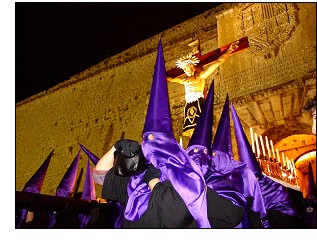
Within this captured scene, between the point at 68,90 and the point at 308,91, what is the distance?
7.43 m

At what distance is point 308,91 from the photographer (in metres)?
4.53

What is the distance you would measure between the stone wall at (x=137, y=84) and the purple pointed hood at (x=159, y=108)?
134 inches

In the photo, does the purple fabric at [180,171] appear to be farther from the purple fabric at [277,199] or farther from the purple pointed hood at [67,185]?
the purple pointed hood at [67,185]

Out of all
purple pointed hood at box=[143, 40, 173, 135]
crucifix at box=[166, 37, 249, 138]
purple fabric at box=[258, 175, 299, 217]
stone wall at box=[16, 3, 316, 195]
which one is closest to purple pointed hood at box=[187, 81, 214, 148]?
purple pointed hood at box=[143, 40, 173, 135]

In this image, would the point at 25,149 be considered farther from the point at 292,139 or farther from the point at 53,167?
the point at 292,139

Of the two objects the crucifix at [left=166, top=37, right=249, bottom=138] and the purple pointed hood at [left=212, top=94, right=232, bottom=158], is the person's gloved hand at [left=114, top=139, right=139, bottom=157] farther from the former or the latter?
the crucifix at [left=166, top=37, right=249, bottom=138]

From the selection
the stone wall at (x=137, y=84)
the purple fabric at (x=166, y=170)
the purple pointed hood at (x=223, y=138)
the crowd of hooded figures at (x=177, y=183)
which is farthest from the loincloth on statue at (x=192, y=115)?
the purple fabric at (x=166, y=170)

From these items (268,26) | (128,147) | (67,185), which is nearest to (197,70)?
(268,26)

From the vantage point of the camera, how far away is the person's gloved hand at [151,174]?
1.40m

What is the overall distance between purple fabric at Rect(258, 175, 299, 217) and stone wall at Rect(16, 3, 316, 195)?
278 centimetres

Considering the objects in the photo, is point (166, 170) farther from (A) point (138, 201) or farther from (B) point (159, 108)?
(B) point (159, 108)

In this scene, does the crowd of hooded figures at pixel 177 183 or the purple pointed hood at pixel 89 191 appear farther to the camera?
the purple pointed hood at pixel 89 191

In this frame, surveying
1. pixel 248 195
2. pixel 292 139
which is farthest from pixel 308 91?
pixel 248 195

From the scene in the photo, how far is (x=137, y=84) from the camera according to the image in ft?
25.7
